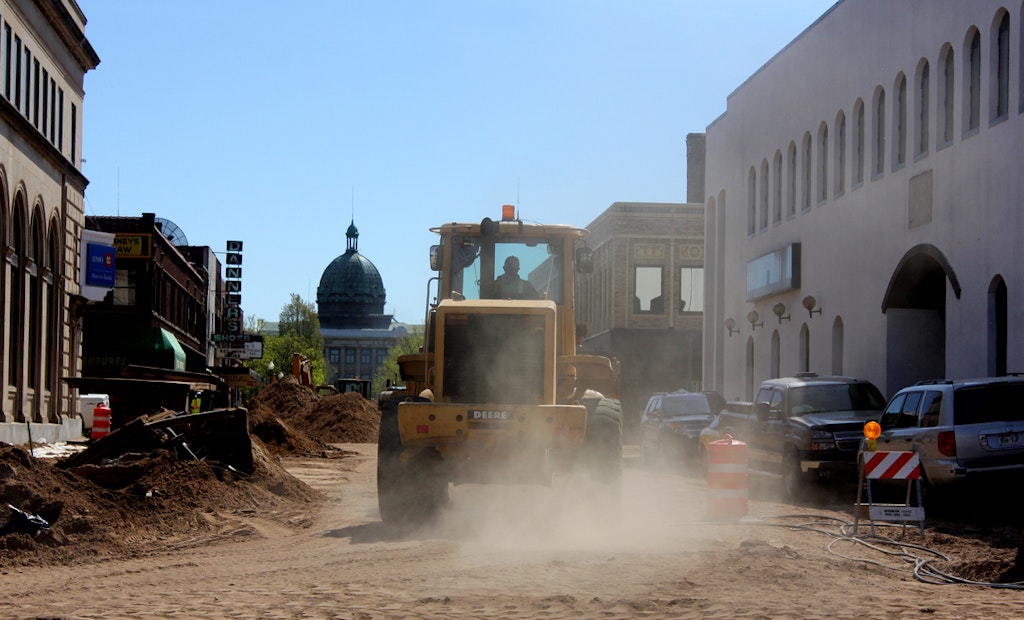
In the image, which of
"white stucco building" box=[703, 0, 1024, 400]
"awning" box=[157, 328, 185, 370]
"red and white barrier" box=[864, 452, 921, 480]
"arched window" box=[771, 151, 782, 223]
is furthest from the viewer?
"awning" box=[157, 328, 185, 370]

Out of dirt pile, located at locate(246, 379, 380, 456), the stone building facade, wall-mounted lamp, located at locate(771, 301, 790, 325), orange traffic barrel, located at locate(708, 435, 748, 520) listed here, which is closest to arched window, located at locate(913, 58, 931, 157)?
wall-mounted lamp, located at locate(771, 301, 790, 325)

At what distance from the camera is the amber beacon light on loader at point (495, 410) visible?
13500 mm

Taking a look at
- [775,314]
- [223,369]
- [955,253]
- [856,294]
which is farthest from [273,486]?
[223,369]

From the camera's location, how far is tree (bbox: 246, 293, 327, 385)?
104000 millimetres

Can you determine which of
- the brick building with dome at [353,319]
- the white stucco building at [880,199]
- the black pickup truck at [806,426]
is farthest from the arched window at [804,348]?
the brick building with dome at [353,319]

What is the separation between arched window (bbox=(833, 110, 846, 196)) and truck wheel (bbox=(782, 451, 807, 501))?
48.9 feet

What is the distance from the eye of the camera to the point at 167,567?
1140 centimetres

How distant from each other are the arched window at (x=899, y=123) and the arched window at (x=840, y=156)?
3620 millimetres

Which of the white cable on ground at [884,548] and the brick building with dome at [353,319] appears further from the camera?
the brick building with dome at [353,319]

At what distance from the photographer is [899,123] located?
2958 centimetres

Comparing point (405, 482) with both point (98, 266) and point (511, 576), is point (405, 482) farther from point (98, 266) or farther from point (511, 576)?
point (98, 266)

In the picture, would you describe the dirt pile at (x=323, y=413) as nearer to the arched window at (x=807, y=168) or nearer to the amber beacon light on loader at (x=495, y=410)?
the arched window at (x=807, y=168)

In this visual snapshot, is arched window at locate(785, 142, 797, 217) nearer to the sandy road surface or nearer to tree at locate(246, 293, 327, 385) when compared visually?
the sandy road surface

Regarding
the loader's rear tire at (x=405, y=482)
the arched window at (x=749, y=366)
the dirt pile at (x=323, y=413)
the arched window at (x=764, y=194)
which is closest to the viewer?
the loader's rear tire at (x=405, y=482)
